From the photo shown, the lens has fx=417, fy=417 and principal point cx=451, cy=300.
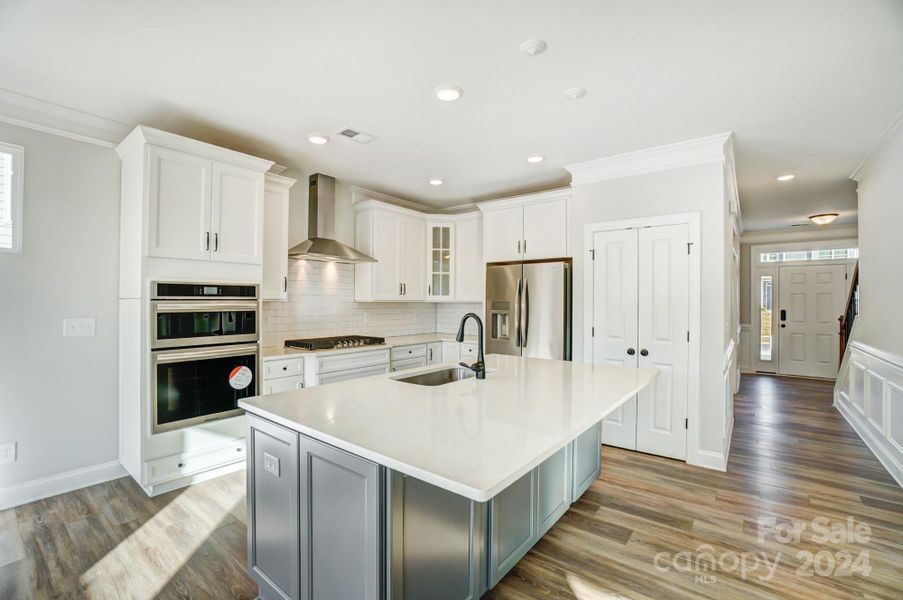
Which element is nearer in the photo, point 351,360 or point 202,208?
point 202,208

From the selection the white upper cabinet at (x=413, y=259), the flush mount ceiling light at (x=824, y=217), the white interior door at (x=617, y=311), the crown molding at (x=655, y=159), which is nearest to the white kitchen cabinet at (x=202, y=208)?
the white upper cabinet at (x=413, y=259)

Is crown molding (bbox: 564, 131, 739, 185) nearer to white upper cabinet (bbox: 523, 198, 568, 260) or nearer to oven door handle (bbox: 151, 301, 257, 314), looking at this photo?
white upper cabinet (bbox: 523, 198, 568, 260)

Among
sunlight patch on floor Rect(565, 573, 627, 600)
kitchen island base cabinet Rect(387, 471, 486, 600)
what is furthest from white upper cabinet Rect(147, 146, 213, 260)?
sunlight patch on floor Rect(565, 573, 627, 600)

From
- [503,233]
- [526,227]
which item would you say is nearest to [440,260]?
[503,233]

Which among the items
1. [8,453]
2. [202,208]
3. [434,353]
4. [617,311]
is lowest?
[8,453]

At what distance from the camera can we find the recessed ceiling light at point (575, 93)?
2507 millimetres

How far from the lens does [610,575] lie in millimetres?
2045

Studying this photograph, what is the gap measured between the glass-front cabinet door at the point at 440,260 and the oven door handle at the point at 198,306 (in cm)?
242

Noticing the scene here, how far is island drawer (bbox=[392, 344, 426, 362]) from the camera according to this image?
4.47 m

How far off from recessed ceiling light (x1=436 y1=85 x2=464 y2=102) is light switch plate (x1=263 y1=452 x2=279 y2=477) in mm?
2175

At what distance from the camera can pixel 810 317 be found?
23.7ft

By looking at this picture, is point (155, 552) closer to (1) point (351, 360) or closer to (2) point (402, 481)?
(2) point (402, 481)

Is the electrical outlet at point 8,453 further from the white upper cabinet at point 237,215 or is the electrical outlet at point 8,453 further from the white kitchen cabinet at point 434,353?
the white kitchen cabinet at point 434,353

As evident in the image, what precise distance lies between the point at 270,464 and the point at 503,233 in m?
3.48
